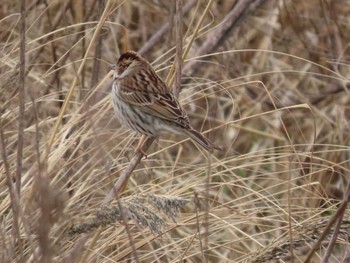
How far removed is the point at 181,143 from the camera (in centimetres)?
452

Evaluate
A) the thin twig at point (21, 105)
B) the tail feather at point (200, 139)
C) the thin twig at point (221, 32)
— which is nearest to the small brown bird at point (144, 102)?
the tail feather at point (200, 139)

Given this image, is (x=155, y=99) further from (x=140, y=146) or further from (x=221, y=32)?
(x=221, y=32)

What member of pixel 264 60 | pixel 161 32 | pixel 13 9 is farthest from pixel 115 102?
pixel 264 60

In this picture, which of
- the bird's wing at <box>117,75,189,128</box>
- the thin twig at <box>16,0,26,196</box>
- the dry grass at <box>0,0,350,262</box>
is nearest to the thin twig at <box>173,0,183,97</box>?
the dry grass at <box>0,0,350,262</box>

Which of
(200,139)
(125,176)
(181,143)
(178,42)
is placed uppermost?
(178,42)

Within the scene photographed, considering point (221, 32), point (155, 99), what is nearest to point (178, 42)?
point (155, 99)

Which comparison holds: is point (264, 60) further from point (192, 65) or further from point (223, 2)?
point (192, 65)

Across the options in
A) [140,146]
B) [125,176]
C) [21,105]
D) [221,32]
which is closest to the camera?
[21,105]

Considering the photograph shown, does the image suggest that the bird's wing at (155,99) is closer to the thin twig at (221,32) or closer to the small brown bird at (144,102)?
the small brown bird at (144,102)

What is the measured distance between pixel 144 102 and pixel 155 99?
0.11 m

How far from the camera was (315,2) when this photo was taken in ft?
20.8

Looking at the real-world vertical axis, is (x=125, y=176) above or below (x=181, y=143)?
above

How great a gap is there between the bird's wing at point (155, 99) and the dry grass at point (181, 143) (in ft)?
0.34

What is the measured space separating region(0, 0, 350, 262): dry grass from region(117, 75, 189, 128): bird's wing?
0.10 m
